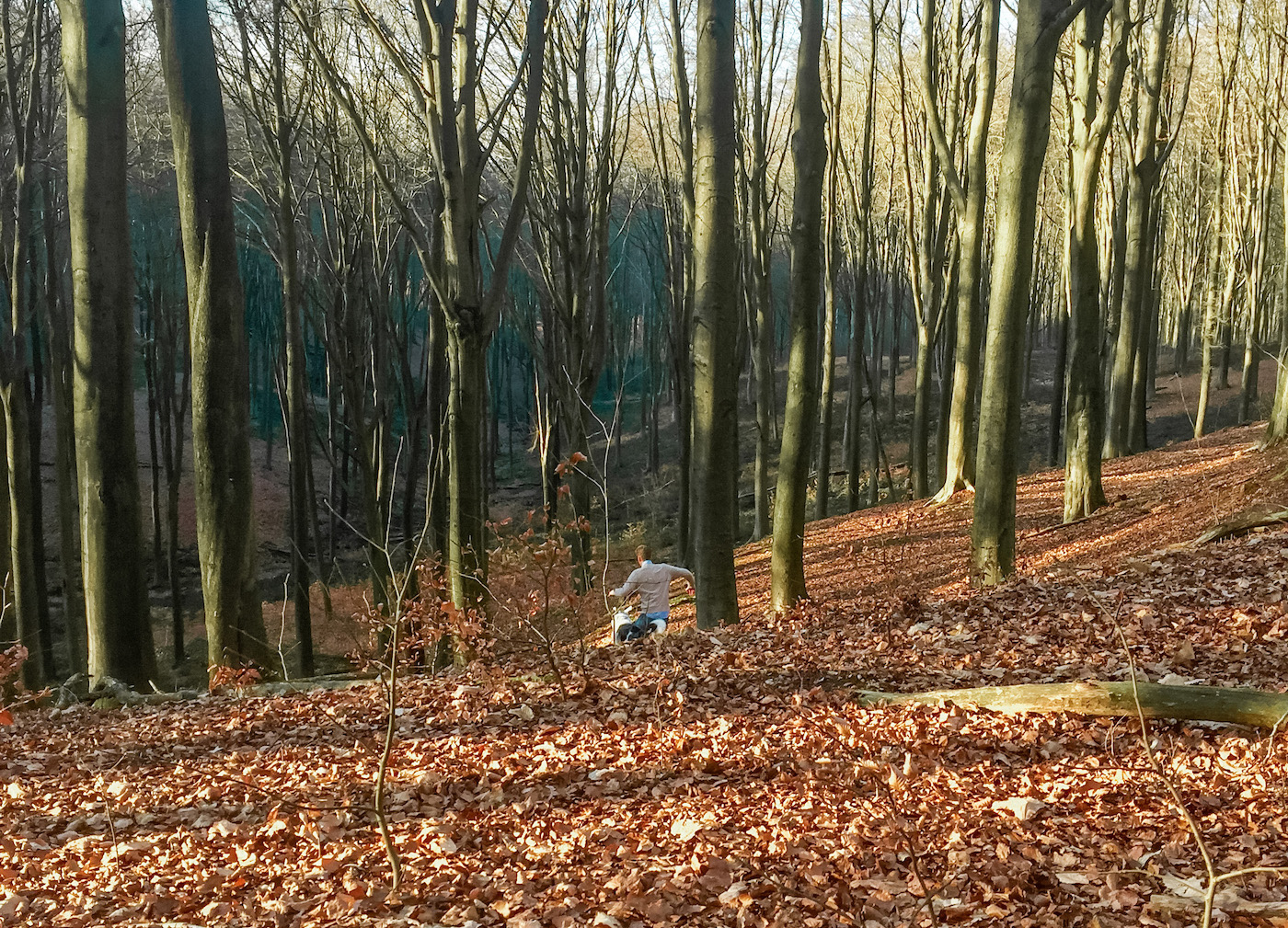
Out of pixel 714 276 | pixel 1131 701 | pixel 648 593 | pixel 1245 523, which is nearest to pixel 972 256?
pixel 1245 523

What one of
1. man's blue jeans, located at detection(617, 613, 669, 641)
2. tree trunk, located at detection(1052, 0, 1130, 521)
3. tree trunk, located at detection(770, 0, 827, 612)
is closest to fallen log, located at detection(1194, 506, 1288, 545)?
tree trunk, located at detection(1052, 0, 1130, 521)

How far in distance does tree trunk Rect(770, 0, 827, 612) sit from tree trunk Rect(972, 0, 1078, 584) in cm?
137

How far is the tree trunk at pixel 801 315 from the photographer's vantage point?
7.54 metres

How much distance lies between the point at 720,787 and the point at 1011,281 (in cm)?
461

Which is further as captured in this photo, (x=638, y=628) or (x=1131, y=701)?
(x=638, y=628)

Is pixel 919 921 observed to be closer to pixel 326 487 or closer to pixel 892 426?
pixel 892 426

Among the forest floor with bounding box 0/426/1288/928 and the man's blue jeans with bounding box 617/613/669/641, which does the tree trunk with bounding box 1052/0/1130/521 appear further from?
the man's blue jeans with bounding box 617/613/669/641

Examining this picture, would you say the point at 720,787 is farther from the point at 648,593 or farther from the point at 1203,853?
the point at 648,593

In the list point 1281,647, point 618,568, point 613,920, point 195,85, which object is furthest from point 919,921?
point 618,568

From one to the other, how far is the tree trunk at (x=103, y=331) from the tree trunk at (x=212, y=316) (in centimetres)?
38

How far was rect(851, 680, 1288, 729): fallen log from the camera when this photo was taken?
3.69 meters

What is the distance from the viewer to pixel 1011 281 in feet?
22.6

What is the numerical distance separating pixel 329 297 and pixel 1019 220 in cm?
1106

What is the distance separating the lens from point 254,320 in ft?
117
